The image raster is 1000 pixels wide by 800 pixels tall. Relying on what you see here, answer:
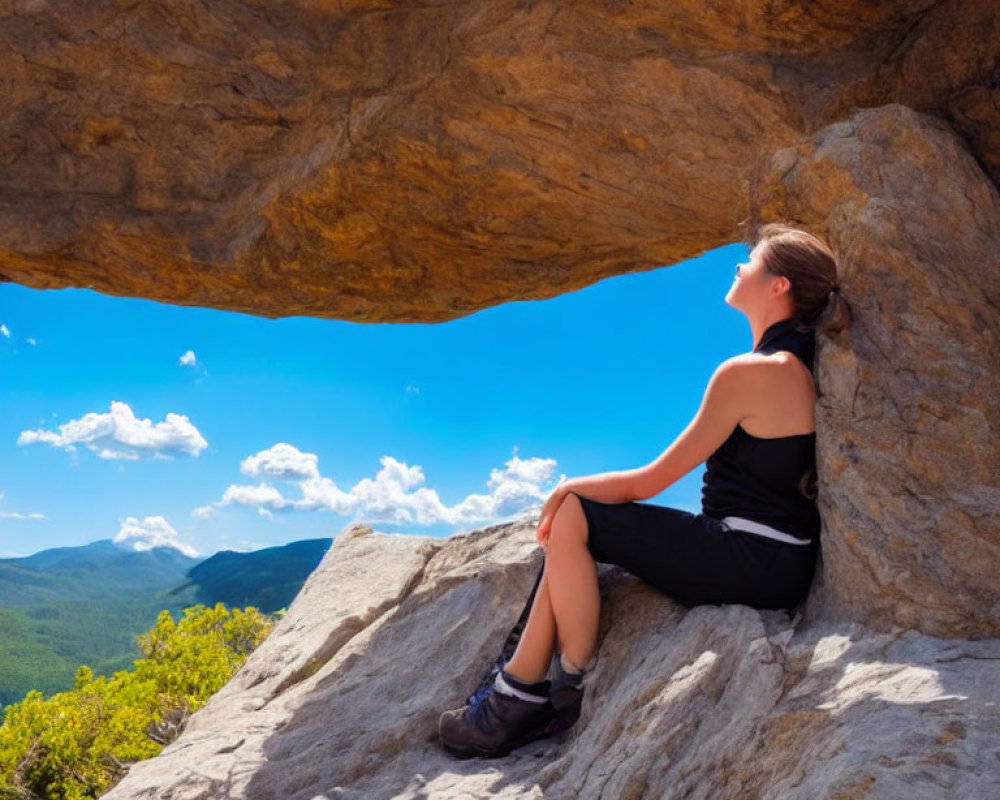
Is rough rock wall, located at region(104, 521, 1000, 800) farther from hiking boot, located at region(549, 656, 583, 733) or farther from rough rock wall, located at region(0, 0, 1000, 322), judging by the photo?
rough rock wall, located at region(0, 0, 1000, 322)

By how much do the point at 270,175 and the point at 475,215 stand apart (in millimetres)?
1805

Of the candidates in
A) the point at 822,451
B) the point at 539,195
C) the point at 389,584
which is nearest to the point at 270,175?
the point at 539,195

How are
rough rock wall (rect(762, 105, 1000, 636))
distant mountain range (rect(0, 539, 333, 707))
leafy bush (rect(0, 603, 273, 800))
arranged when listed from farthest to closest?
distant mountain range (rect(0, 539, 333, 707)) < leafy bush (rect(0, 603, 273, 800)) < rough rock wall (rect(762, 105, 1000, 636))

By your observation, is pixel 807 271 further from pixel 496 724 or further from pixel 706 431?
pixel 496 724

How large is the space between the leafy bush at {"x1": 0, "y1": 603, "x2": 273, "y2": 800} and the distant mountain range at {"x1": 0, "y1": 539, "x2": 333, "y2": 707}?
14672mm

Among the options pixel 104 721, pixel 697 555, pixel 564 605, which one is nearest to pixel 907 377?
pixel 697 555

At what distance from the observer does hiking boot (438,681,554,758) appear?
14.0 ft

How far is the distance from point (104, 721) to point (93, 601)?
5528 centimetres

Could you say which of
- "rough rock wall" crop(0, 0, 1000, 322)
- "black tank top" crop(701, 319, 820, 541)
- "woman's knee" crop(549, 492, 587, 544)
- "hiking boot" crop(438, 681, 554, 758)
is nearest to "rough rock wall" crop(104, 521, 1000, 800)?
"hiking boot" crop(438, 681, 554, 758)

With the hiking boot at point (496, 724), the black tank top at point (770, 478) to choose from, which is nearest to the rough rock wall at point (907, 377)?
the black tank top at point (770, 478)

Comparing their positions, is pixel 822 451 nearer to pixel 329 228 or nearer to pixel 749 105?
pixel 749 105

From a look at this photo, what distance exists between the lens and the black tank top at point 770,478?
13.0 ft

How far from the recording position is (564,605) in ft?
13.8

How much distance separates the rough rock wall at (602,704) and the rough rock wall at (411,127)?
3.03 metres
